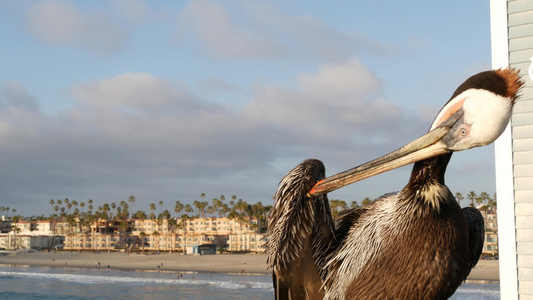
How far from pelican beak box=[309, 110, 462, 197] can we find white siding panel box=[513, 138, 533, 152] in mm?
5890

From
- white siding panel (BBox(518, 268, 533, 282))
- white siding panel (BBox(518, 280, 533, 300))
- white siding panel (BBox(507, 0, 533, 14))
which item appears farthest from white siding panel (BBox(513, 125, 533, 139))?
white siding panel (BBox(518, 280, 533, 300))

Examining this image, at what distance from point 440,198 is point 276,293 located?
0.85m

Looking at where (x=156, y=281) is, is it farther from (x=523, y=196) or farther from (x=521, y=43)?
(x=521, y=43)

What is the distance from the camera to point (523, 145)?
7.52m

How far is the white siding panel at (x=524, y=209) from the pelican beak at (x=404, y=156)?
5.90m

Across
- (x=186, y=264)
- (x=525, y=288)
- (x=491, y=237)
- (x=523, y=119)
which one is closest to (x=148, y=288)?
(x=186, y=264)

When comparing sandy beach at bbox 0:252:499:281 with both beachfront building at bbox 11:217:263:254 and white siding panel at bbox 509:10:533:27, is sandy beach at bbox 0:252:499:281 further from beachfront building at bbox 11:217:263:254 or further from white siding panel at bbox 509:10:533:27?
white siding panel at bbox 509:10:533:27

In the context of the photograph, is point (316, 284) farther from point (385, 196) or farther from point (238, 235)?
point (238, 235)

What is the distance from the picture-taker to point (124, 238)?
387 ft

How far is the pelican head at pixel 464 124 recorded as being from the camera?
208cm

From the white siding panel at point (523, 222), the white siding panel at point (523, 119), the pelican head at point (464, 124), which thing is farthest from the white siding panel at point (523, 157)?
the pelican head at point (464, 124)

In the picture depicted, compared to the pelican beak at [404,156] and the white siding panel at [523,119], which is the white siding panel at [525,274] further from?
the pelican beak at [404,156]

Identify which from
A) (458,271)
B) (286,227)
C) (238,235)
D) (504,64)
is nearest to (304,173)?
(286,227)

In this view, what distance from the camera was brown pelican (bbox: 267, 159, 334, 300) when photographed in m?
2.57
